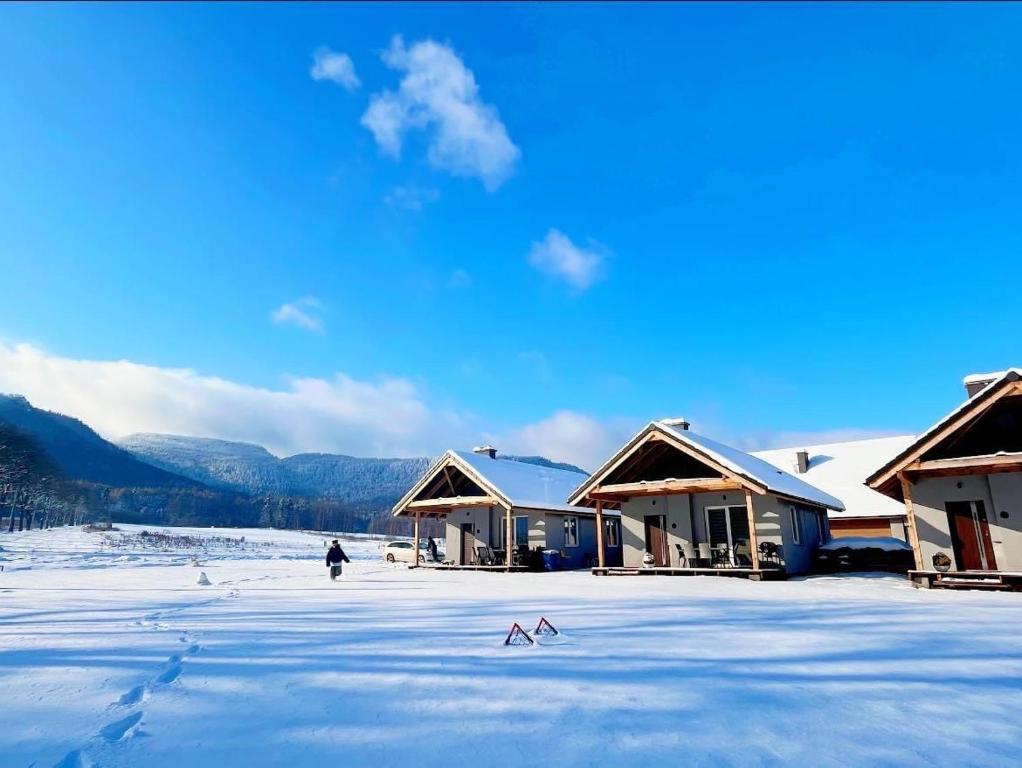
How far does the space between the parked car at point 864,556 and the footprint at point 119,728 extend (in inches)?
898

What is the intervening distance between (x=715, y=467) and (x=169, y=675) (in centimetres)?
Answer: 1638

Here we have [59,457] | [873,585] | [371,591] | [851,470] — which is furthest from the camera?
[59,457]

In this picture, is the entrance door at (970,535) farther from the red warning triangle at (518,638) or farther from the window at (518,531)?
the window at (518,531)

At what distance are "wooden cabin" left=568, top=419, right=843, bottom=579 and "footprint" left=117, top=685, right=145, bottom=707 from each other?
16.4 meters

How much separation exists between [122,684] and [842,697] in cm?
653

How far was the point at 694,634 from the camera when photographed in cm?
791

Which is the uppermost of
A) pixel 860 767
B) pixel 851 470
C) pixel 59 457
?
pixel 59 457

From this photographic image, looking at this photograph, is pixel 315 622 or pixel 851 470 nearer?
pixel 315 622

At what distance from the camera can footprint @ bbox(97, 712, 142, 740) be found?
13.6 ft

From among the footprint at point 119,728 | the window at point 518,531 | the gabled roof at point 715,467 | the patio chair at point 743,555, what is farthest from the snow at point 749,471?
the footprint at point 119,728

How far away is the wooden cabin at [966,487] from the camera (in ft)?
49.2

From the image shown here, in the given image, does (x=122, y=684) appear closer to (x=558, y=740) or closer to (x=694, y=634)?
(x=558, y=740)

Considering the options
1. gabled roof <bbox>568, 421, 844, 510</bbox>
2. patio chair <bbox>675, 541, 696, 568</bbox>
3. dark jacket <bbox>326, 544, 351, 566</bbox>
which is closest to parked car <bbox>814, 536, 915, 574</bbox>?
gabled roof <bbox>568, 421, 844, 510</bbox>

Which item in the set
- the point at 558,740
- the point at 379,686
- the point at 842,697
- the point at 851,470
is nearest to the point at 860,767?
the point at 842,697
